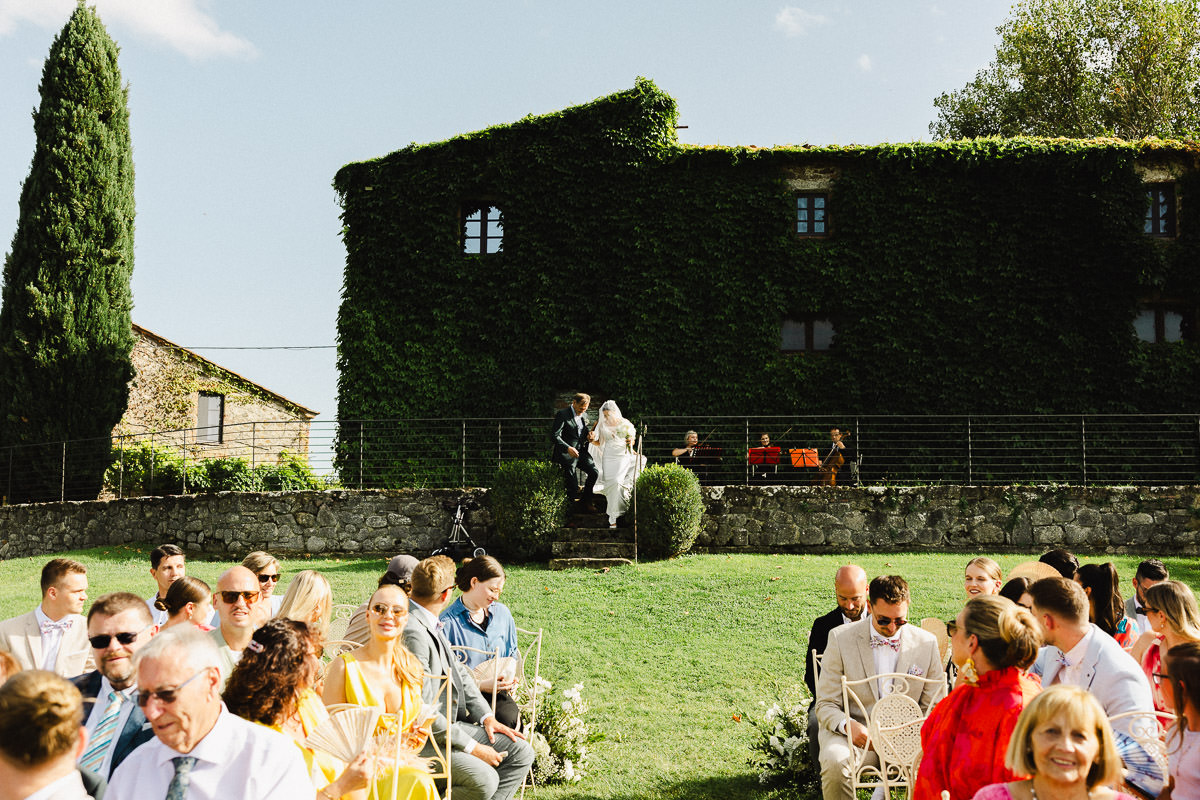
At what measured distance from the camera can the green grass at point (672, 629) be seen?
6.86m

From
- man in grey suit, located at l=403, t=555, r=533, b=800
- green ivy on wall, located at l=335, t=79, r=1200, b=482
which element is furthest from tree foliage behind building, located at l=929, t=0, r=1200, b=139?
man in grey suit, located at l=403, t=555, r=533, b=800

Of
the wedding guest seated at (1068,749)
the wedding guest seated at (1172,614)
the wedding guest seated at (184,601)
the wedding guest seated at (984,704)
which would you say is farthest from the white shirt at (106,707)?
the wedding guest seated at (1172,614)

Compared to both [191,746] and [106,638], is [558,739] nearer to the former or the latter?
[106,638]

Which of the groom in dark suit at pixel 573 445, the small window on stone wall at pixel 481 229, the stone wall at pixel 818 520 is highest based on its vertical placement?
the small window on stone wall at pixel 481 229

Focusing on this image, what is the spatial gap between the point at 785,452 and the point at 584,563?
257 inches

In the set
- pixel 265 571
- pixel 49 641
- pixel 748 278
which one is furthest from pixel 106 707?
pixel 748 278

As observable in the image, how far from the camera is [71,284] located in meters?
22.2

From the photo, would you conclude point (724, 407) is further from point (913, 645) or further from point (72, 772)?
point (72, 772)

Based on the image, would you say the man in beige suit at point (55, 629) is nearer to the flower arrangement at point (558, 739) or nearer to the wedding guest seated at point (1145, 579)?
the flower arrangement at point (558, 739)

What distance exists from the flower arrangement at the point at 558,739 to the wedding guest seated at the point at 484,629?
30 centimetres

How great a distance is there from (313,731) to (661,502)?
11197 millimetres

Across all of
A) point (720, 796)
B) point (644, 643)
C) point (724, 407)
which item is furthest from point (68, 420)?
point (720, 796)

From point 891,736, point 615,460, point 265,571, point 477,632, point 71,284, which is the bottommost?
point 891,736

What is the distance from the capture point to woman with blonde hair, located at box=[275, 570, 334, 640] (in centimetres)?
458
